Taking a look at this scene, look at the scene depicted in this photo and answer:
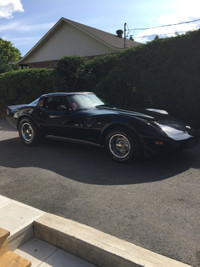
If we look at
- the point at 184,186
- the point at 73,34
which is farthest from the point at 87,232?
the point at 73,34

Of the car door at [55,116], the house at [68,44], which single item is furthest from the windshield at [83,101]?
the house at [68,44]

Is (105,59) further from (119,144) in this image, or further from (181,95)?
(119,144)

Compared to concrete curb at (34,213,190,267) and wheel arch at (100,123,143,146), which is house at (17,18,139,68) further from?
concrete curb at (34,213,190,267)

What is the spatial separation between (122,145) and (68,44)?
17.6 m

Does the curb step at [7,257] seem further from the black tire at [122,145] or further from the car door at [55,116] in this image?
the car door at [55,116]

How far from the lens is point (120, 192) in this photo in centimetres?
293

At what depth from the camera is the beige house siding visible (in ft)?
59.2

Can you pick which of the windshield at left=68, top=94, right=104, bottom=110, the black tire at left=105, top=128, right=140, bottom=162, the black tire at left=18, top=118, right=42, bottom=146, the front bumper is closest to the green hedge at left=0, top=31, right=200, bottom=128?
the windshield at left=68, top=94, right=104, bottom=110

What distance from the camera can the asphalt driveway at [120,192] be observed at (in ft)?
6.81

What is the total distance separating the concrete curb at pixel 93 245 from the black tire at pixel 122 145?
1961mm

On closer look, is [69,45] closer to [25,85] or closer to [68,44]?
[68,44]

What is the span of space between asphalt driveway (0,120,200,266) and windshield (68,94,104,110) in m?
1.02

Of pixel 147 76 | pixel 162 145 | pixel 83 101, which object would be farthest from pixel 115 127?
pixel 147 76

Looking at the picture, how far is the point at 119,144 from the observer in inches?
158
